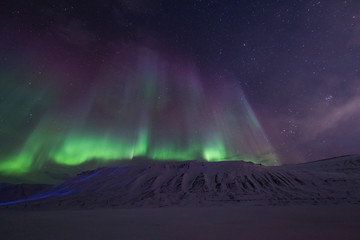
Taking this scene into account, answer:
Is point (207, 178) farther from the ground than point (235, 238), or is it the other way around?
point (207, 178)

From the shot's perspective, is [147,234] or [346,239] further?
[147,234]

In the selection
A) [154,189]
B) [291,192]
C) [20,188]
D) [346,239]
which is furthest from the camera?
[20,188]

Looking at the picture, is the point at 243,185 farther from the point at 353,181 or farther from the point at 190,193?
the point at 353,181

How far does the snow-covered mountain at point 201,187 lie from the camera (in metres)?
34.9

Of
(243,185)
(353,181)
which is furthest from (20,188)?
(353,181)

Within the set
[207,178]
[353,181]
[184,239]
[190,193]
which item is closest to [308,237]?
[184,239]

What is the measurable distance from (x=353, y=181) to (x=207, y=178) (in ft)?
87.5

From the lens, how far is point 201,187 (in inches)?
1709

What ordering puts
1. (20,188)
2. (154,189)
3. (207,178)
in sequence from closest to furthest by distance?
1. (154,189)
2. (207,178)
3. (20,188)

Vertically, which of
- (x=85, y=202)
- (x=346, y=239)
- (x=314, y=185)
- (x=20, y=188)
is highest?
(x=20, y=188)

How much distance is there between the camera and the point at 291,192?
39.4 metres

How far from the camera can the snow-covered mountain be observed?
3494 centimetres

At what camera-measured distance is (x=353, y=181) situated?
145 feet

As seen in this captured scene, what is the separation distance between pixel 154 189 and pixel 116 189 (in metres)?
7.42
